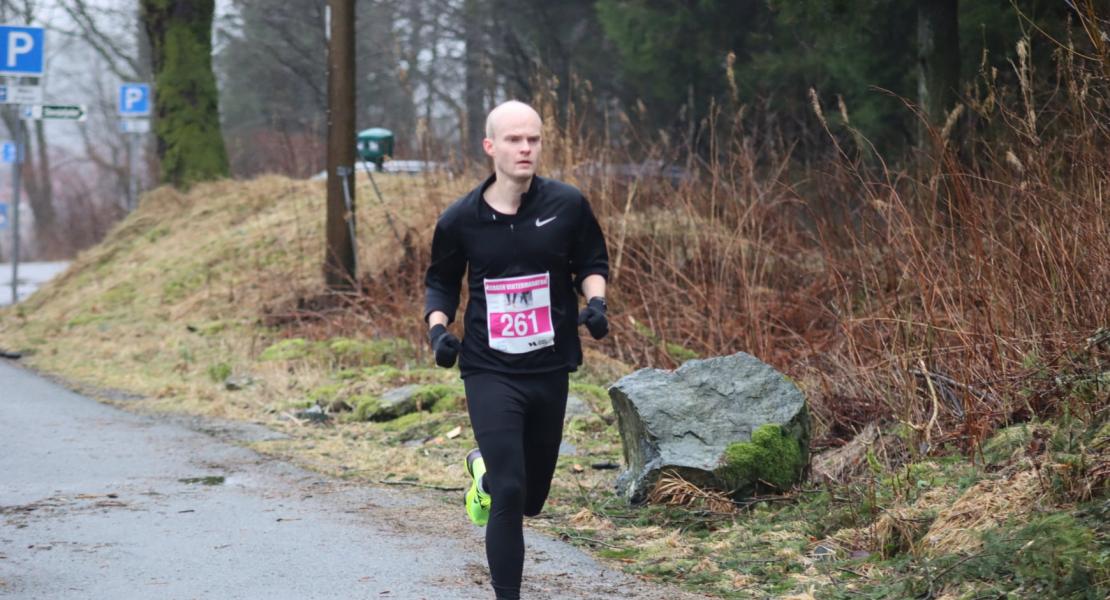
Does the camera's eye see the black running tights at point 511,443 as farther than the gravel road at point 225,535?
No

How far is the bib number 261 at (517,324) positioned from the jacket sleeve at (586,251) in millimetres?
360

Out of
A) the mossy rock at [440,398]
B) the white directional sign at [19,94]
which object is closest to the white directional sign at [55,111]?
the white directional sign at [19,94]

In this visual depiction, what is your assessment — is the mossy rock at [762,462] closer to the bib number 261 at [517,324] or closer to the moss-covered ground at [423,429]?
the moss-covered ground at [423,429]

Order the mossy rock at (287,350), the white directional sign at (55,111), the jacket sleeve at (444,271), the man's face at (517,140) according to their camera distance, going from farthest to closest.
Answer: the white directional sign at (55,111) < the mossy rock at (287,350) < the jacket sleeve at (444,271) < the man's face at (517,140)

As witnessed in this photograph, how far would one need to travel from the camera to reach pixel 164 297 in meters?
17.5

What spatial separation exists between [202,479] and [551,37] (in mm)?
23698

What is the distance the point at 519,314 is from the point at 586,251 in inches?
17.2

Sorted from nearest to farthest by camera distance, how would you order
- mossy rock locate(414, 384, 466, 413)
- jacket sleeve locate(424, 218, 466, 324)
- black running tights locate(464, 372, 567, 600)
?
black running tights locate(464, 372, 567, 600) < jacket sleeve locate(424, 218, 466, 324) < mossy rock locate(414, 384, 466, 413)

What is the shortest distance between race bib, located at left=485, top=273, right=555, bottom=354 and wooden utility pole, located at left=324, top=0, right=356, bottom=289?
867 centimetres

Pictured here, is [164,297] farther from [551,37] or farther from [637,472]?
[551,37]

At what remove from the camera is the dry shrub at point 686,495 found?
688 centimetres

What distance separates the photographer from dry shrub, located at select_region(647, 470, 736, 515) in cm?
688

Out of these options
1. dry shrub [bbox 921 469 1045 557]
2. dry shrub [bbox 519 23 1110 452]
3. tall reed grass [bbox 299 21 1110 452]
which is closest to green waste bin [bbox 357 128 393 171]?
tall reed grass [bbox 299 21 1110 452]

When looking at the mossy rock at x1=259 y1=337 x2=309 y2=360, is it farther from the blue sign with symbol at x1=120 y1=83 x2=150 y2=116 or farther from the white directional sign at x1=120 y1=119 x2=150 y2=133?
the blue sign with symbol at x1=120 y1=83 x2=150 y2=116
